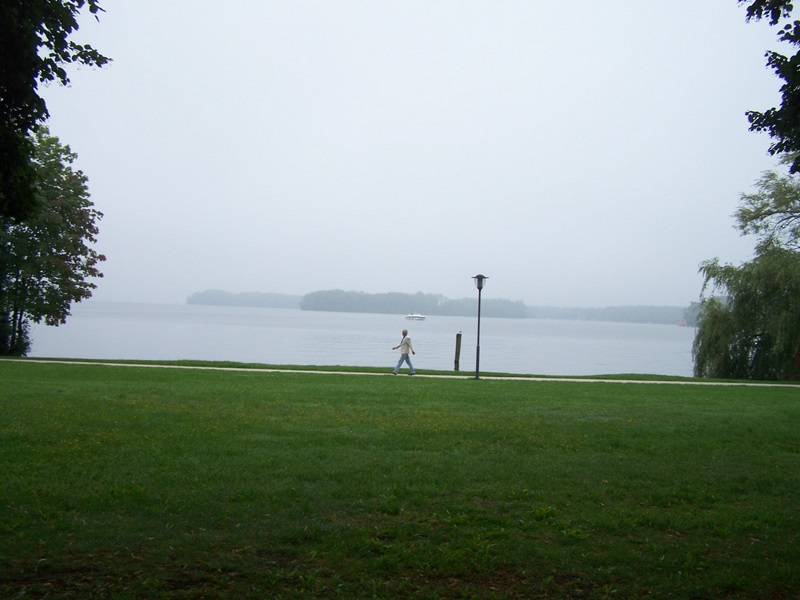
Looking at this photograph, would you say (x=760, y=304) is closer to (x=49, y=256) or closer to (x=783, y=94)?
(x=783, y=94)

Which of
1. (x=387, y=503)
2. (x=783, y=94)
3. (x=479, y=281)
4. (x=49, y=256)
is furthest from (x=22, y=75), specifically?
(x=49, y=256)

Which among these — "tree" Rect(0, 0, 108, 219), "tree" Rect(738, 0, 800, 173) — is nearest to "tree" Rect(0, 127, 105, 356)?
"tree" Rect(0, 0, 108, 219)

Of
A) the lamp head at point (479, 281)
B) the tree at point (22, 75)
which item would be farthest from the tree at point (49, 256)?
the tree at point (22, 75)

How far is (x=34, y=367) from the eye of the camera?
66.9 feet

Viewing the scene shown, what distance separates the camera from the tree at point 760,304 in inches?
1118

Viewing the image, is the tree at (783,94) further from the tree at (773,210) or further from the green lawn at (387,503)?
the tree at (773,210)

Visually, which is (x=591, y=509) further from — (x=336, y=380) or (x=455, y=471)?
(x=336, y=380)

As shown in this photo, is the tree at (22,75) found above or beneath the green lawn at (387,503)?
above

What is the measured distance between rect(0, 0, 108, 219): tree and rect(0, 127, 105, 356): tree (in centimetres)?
2452

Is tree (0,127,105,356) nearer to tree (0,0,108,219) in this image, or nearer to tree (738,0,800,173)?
tree (0,0,108,219)

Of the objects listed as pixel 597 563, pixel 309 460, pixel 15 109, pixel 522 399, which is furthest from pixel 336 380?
pixel 597 563

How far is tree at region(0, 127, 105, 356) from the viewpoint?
3067 centimetres

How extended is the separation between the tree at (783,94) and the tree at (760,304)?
75.8ft

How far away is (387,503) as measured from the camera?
21.3 feet
